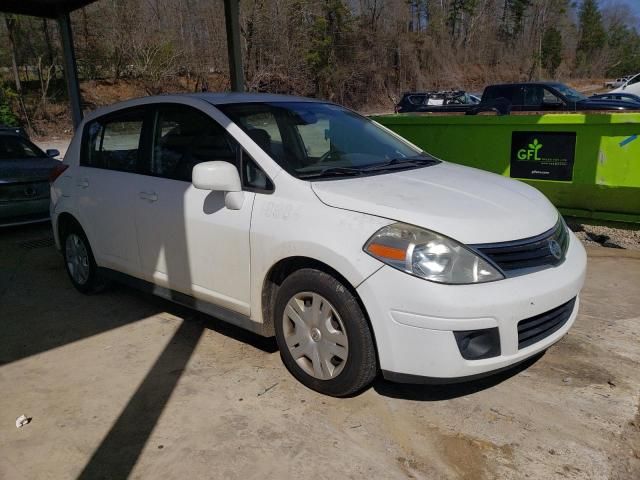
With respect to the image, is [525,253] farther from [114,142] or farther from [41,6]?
[41,6]

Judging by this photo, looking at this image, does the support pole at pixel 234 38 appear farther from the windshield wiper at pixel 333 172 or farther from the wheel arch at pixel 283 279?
the wheel arch at pixel 283 279

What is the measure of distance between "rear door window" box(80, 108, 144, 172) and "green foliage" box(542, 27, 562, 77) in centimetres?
6457

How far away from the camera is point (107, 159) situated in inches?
173

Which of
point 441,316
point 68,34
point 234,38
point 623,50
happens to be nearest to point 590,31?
point 623,50

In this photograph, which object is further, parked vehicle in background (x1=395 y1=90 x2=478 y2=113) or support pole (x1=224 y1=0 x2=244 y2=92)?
parked vehicle in background (x1=395 y1=90 x2=478 y2=113)

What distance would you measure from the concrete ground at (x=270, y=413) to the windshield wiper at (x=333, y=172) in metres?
1.22

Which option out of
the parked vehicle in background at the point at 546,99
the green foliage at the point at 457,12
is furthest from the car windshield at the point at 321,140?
the green foliage at the point at 457,12

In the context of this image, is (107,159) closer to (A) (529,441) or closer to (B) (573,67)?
(A) (529,441)

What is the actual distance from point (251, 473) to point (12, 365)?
2.07 metres

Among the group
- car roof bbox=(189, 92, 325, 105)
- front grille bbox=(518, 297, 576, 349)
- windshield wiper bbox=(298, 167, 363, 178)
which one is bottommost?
front grille bbox=(518, 297, 576, 349)

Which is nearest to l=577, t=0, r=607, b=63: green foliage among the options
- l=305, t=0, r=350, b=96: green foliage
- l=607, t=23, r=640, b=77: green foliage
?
l=607, t=23, r=640, b=77: green foliage

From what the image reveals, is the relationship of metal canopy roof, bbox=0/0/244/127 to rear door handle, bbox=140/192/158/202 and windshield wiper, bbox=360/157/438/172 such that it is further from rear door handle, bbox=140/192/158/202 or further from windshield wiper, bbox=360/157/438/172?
windshield wiper, bbox=360/157/438/172

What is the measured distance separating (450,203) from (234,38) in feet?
20.5

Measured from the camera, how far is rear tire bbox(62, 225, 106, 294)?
465cm
